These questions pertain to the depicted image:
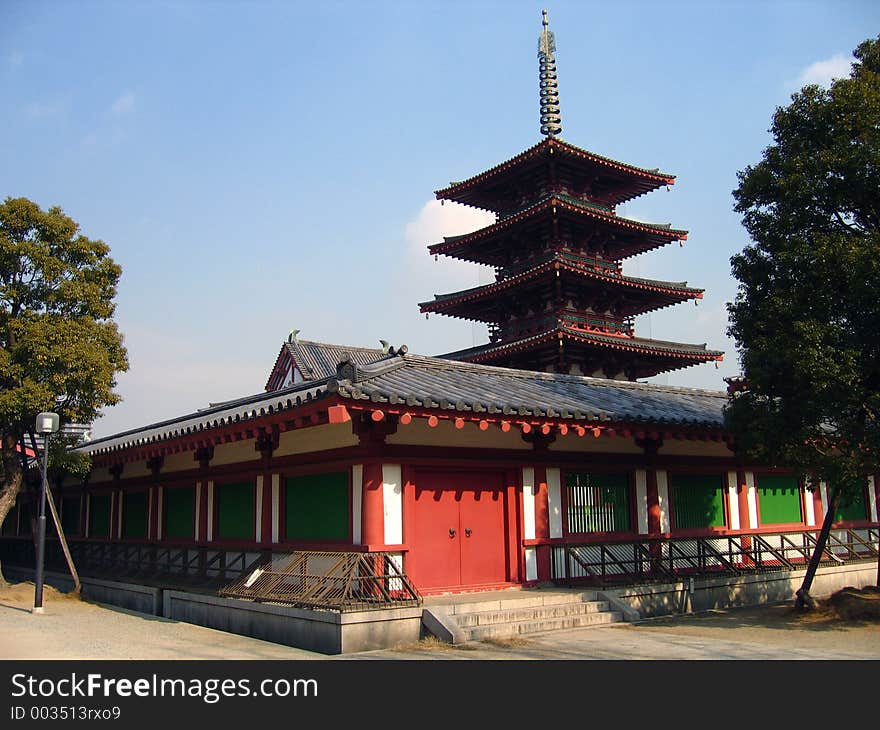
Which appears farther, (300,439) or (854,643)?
(300,439)

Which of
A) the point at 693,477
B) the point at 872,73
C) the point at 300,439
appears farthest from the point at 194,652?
the point at 872,73

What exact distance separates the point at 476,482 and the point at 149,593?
24.2 ft

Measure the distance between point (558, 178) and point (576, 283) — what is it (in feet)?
12.6

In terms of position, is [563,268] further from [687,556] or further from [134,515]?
[134,515]

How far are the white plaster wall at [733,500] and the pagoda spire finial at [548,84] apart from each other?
1727cm

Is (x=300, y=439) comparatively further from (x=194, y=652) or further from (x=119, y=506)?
(x=119, y=506)

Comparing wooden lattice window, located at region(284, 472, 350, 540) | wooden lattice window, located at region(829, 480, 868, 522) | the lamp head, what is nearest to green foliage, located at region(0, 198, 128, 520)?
the lamp head

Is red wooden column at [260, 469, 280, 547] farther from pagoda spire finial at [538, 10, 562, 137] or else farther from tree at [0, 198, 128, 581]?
pagoda spire finial at [538, 10, 562, 137]

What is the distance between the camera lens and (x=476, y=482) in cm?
1339

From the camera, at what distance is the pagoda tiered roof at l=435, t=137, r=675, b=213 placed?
26.0 metres

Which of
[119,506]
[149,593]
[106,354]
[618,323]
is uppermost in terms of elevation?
[618,323]

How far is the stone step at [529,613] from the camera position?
11086mm

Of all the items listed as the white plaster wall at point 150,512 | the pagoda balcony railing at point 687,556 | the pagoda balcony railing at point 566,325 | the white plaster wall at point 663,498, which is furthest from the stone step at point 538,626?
the pagoda balcony railing at point 566,325
